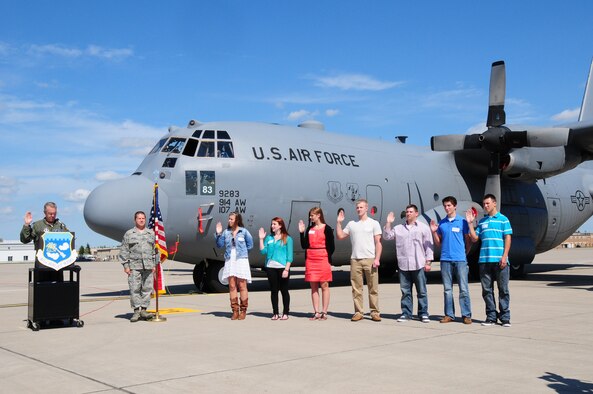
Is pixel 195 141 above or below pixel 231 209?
above

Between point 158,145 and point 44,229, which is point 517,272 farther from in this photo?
point 44,229

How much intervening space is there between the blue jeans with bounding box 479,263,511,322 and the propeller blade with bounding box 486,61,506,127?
9.60 meters

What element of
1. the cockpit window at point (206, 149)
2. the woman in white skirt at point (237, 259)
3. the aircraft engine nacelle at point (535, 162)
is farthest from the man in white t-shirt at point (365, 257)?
the aircraft engine nacelle at point (535, 162)

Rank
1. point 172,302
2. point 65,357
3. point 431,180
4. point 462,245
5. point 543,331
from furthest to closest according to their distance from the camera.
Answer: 1. point 431,180
2. point 172,302
3. point 462,245
4. point 543,331
5. point 65,357

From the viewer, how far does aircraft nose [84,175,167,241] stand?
1316 centimetres

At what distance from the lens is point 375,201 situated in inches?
675

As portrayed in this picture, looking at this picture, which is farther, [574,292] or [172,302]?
[574,292]

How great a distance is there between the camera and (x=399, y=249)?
10.1m

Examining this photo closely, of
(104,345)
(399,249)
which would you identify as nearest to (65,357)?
(104,345)

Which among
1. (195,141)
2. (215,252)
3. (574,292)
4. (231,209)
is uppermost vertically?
(195,141)

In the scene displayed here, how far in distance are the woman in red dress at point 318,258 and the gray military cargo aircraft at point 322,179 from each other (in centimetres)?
467

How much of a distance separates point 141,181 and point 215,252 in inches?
93.9

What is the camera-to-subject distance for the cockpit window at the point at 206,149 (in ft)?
47.9

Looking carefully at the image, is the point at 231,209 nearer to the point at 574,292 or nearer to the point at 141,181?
the point at 141,181
